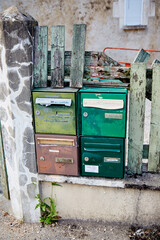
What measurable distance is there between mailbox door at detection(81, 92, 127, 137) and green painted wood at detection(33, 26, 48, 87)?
478mm

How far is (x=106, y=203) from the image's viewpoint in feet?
9.53

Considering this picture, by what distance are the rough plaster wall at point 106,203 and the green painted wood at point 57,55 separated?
1152mm

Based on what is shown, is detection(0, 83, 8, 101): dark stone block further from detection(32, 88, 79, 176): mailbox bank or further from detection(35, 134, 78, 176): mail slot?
detection(35, 134, 78, 176): mail slot

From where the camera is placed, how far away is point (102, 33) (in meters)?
8.85

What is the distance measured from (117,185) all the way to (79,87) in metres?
1.10

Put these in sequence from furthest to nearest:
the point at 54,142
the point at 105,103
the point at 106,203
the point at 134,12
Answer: the point at 134,12
the point at 106,203
the point at 54,142
the point at 105,103

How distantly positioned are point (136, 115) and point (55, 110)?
82 cm

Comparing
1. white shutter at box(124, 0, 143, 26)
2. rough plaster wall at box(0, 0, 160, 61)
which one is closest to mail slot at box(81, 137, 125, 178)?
rough plaster wall at box(0, 0, 160, 61)

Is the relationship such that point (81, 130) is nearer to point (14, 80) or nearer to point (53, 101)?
point (53, 101)

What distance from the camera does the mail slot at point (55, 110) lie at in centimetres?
256

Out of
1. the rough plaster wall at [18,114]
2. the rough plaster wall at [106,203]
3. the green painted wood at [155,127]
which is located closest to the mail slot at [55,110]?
the rough plaster wall at [18,114]

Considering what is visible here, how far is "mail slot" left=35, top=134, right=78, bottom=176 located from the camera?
2.72 metres

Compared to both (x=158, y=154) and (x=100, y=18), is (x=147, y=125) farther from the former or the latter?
(x=100, y=18)

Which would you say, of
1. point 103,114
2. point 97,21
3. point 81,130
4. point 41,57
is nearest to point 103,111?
point 103,114
